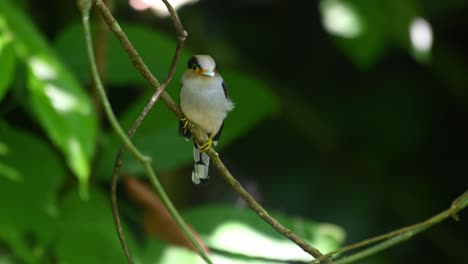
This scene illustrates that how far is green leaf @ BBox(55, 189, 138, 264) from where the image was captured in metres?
1.66

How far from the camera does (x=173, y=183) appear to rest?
8.25 ft

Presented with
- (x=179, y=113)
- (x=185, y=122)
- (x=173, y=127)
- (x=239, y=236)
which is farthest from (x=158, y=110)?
(x=179, y=113)

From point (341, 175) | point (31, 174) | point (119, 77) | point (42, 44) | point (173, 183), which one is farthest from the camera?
point (341, 175)

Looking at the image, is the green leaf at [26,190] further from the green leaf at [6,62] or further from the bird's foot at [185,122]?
the bird's foot at [185,122]

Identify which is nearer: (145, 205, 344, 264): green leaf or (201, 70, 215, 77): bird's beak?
(201, 70, 215, 77): bird's beak

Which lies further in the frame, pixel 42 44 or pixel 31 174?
pixel 31 174

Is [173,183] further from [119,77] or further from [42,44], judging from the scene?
[42,44]

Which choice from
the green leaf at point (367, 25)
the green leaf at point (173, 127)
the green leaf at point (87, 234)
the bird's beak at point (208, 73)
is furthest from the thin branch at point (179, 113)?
the green leaf at point (367, 25)

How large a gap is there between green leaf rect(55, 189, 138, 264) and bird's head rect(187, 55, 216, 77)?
0.64m

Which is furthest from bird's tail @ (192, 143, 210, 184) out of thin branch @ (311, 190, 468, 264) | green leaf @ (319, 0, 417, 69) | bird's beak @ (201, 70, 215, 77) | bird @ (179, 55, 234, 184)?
green leaf @ (319, 0, 417, 69)

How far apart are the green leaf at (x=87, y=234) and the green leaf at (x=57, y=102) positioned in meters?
0.33

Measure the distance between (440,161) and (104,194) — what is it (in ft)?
4.51

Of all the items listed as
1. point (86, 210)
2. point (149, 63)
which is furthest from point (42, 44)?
point (86, 210)

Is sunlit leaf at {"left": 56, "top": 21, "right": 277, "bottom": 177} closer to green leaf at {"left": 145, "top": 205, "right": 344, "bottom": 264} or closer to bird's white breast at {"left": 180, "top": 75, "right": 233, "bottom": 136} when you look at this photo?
green leaf at {"left": 145, "top": 205, "right": 344, "bottom": 264}
